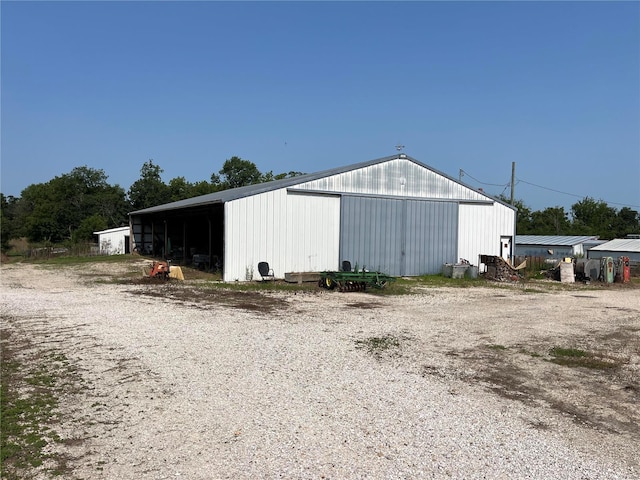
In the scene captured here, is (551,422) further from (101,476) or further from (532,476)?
(101,476)

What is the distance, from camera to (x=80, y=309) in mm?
12023

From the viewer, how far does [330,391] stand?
6254 millimetres

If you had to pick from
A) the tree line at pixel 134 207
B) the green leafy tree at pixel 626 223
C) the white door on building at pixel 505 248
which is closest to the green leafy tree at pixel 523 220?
the tree line at pixel 134 207

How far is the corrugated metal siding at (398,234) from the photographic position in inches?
862

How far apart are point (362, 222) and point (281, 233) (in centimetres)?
397

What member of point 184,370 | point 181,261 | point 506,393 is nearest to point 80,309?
point 184,370

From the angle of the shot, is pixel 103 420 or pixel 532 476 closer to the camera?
pixel 532 476

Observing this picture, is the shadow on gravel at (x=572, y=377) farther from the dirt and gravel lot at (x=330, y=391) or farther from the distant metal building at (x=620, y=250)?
the distant metal building at (x=620, y=250)

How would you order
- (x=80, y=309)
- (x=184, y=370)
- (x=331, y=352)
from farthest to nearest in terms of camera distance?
(x=80, y=309) < (x=331, y=352) < (x=184, y=370)

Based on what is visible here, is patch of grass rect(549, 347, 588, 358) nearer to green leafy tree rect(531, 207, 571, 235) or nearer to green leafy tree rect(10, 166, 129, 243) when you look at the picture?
green leafy tree rect(10, 166, 129, 243)

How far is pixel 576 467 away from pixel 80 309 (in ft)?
36.5

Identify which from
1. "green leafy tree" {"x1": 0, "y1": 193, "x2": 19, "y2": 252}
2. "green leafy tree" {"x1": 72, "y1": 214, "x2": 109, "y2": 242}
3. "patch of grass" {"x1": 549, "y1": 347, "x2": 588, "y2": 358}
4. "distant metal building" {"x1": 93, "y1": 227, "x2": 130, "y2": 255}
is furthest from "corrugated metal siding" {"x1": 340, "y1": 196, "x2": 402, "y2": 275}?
"green leafy tree" {"x1": 72, "y1": 214, "x2": 109, "y2": 242}

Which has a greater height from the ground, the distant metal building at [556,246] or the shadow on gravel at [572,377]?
the distant metal building at [556,246]

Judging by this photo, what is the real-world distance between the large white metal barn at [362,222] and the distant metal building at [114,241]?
1291 centimetres
